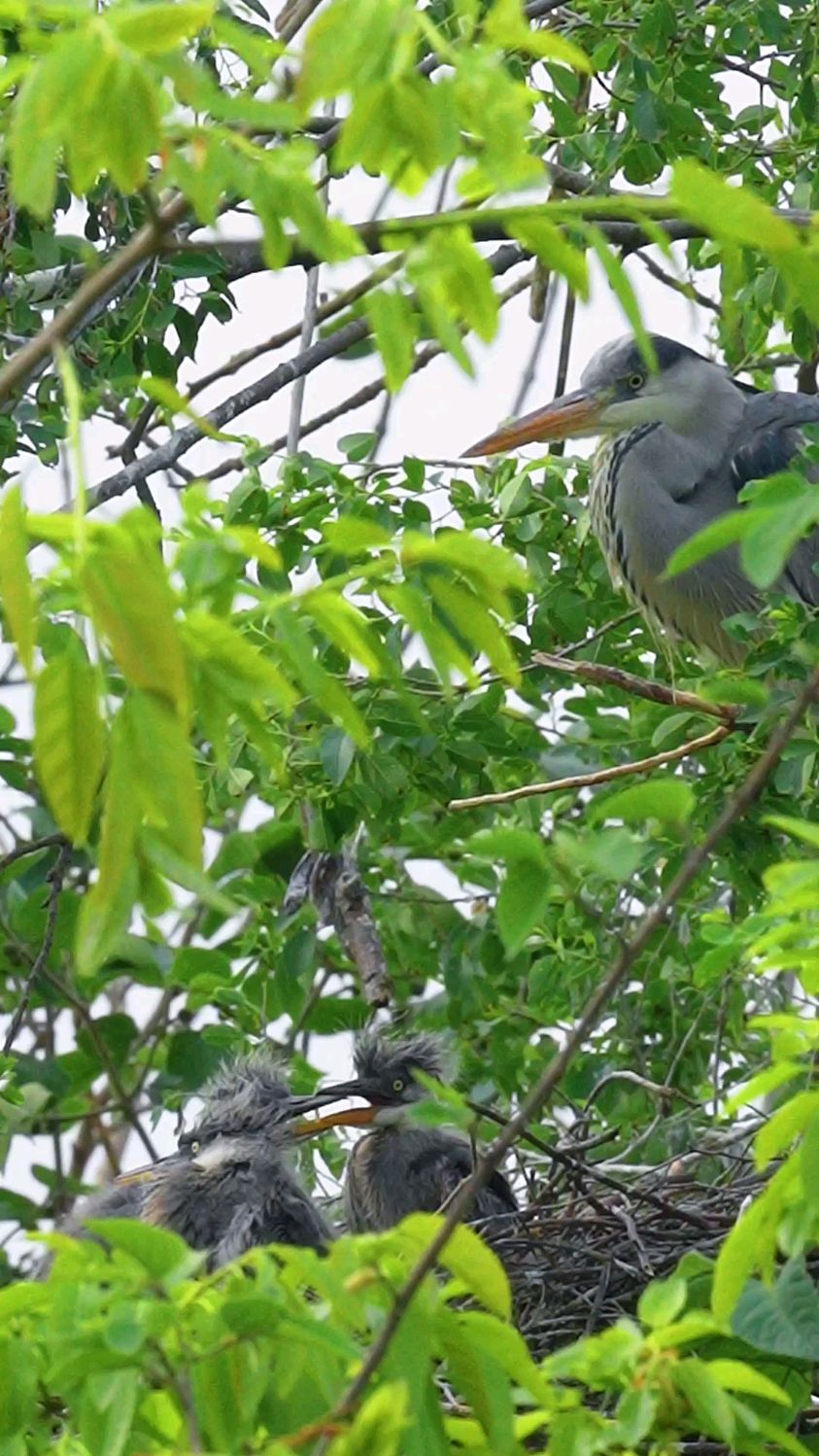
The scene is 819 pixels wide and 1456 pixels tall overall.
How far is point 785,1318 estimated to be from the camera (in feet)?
6.57

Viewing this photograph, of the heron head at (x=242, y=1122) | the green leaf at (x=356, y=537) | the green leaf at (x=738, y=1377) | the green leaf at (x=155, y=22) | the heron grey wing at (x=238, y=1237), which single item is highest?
the green leaf at (x=155, y=22)

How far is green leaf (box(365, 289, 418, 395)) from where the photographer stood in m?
1.46

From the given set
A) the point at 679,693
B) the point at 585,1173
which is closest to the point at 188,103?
the point at 679,693

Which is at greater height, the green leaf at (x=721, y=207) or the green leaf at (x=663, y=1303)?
the green leaf at (x=721, y=207)

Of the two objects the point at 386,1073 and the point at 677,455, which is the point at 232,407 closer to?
the point at 386,1073

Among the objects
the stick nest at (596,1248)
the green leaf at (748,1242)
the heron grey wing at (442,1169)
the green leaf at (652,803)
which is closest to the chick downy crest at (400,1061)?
the heron grey wing at (442,1169)

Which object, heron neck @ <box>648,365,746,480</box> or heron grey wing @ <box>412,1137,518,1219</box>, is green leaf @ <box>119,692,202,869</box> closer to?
heron grey wing @ <box>412,1137,518,1219</box>

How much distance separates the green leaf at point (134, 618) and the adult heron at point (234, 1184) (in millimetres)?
2339

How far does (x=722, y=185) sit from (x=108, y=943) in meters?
0.58

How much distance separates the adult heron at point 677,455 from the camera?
180 inches

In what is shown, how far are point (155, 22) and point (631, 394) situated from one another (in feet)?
11.5

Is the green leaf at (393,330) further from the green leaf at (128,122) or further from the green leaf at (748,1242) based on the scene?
the green leaf at (748,1242)

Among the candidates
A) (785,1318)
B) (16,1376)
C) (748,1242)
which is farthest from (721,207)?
(785,1318)

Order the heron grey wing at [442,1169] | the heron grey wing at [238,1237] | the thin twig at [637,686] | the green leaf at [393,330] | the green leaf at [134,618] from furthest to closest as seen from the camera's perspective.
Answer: the heron grey wing at [442,1169] → the heron grey wing at [238,1237] → the thin twig at [637,686] → the green leaf at [393,330] → the green leaf at [134,618]
